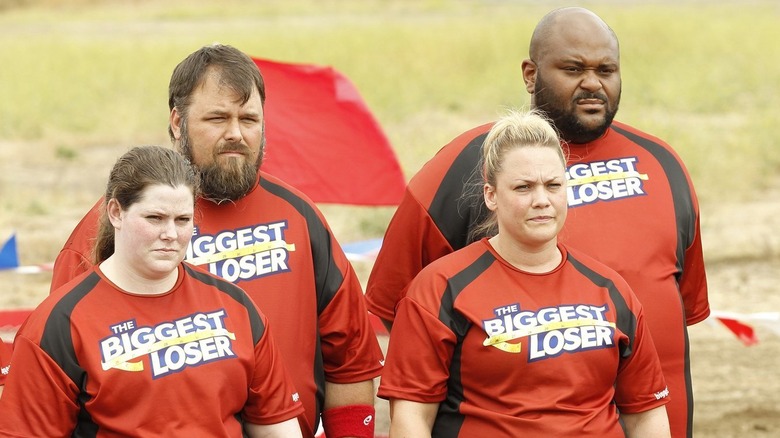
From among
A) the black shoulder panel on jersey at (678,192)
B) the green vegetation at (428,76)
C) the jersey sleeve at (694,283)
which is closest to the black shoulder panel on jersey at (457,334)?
the black shoulder panel on jersey at (678,192)

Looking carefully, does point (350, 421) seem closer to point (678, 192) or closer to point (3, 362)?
point (3, 362)

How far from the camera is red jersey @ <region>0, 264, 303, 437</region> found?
3396mm

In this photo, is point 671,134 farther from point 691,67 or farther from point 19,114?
point 19,114

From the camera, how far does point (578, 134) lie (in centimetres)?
441

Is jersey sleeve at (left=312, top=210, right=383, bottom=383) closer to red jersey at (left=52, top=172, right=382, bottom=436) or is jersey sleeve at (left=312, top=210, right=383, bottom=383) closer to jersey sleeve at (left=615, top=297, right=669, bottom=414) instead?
red jersey at (left=52, top=172, right=382, bottom=436)

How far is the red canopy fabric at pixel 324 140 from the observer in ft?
22.0

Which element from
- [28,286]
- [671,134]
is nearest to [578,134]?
[28,286]

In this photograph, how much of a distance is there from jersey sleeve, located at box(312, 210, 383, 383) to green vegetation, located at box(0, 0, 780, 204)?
927cm

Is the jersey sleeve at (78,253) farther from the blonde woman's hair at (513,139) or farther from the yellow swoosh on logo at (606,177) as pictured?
the yellow swoosh on logo at (606,177)

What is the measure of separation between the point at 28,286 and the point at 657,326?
650 cm

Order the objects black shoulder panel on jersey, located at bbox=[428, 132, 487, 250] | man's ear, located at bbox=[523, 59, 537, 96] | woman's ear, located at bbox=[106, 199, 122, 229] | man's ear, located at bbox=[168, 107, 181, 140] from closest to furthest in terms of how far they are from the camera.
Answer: woman's ear, located at bbox=[106, 199, 122, 229] < man's ear, located at bbox=[168, 107, 181, 140] < black shoulder panel on jersey, located at bbox=[428, 132, 487, 250] < man's ear, located at bbox=[523, 59, 537, 96]

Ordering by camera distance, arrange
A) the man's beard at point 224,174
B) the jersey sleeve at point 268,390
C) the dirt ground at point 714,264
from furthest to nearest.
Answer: the dirt ground at point 714,264 < the man's beard at point 224,174 < the jersey sleeve at point 268,390

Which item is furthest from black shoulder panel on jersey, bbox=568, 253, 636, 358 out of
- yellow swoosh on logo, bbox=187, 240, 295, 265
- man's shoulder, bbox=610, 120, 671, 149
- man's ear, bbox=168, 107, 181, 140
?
man's ear, bbox=168, 107, 181, 140

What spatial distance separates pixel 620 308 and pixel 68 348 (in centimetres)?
167
